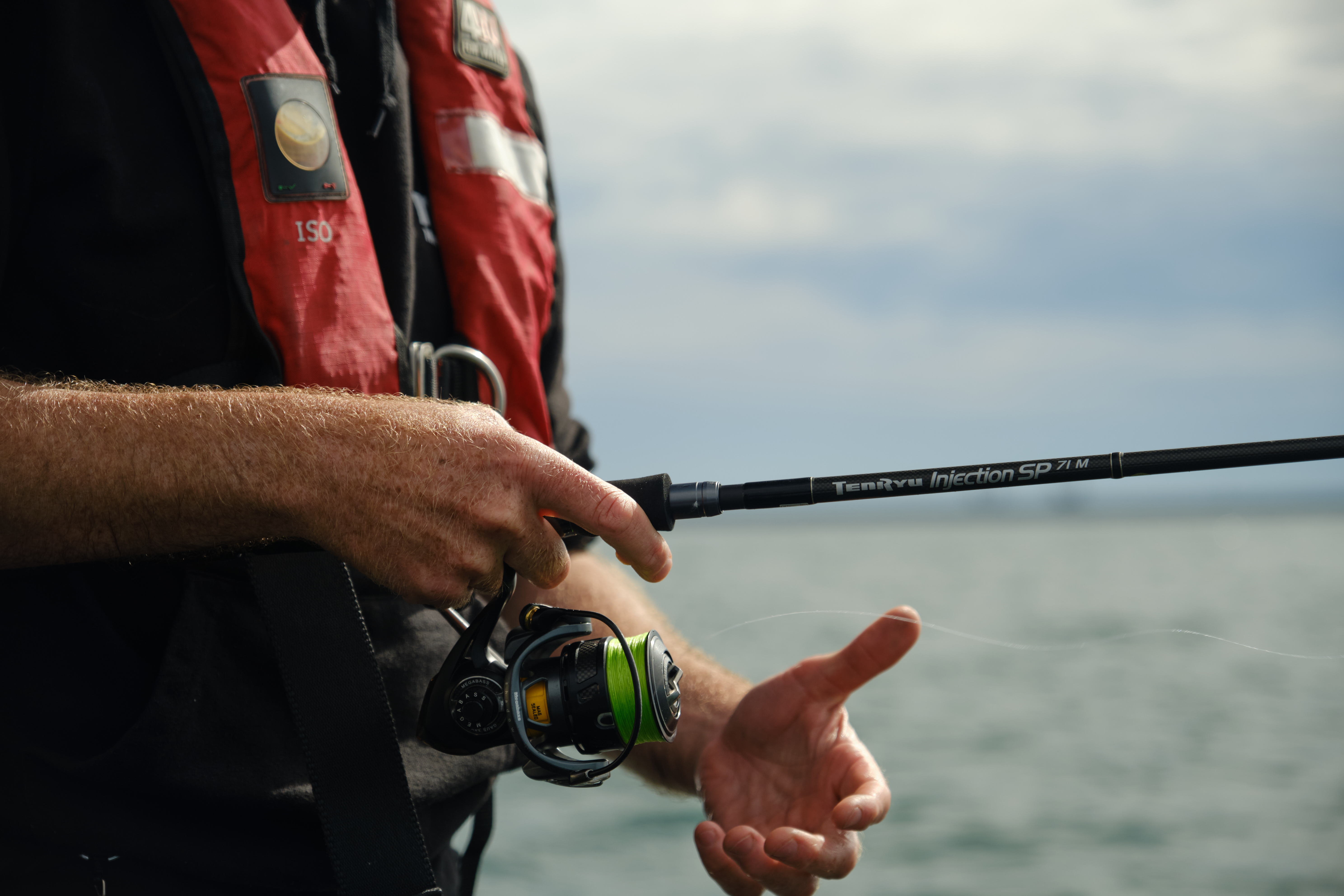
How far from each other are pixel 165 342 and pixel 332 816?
842 millimetres

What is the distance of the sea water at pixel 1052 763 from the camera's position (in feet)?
38.1

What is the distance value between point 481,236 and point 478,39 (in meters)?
0.51

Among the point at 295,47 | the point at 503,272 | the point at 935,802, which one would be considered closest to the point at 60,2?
the point at 295,47

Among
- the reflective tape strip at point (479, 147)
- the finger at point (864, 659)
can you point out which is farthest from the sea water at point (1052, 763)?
the reflective tape strip at point (479, 147)

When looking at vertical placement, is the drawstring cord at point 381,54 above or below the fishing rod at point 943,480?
above

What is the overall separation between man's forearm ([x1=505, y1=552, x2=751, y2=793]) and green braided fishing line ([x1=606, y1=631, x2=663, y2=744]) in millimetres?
440

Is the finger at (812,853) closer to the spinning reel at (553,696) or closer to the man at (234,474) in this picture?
the man at (234,474)

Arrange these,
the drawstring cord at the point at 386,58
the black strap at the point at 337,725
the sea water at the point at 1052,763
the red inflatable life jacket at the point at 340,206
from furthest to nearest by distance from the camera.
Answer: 1. the sea water at the point at 1052,763
2. the drawstring cord at the point at 386,58
3. the red inflatable life jacket at the point at 340,206
4. the black strap at the point at 337,725

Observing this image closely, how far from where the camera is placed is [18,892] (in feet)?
5.84

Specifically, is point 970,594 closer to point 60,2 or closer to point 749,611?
point 749,611

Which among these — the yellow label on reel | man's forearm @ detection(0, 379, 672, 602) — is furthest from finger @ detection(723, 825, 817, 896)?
man's forearm @ detection(0, 379, 672, 602)

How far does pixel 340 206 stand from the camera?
6.75 ft

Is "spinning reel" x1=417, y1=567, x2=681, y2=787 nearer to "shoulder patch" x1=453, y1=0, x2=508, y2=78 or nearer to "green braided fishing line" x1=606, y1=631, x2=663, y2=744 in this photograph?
"green braided fishing line" x1=606, y1=631, x2=663, y2=744

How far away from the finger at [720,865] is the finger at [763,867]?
2.1 inches
